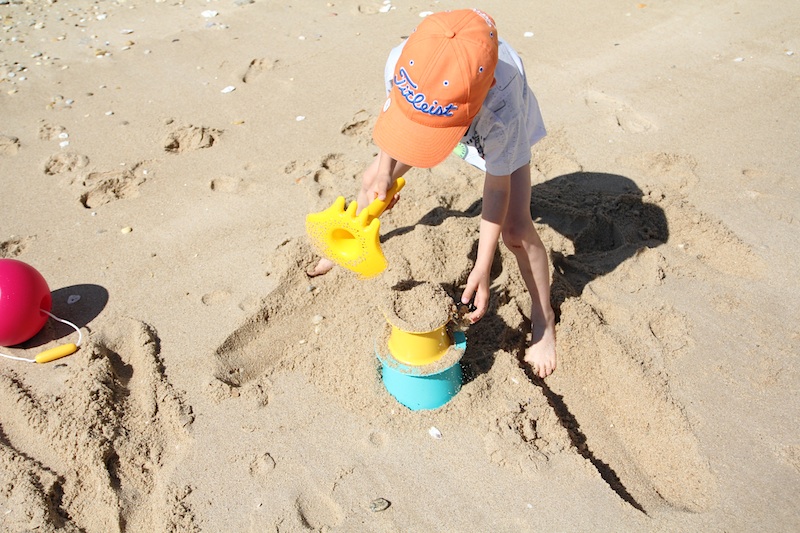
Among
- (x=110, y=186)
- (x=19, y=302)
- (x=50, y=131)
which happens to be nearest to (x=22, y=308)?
(x=19, y=302)

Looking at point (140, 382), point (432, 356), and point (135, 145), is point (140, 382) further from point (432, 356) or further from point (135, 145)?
point (135, 145)

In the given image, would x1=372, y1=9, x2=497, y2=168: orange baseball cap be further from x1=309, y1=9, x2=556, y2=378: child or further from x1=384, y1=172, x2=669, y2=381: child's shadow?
x1=384, y1=172, x2=669, y2=381: child's shadow

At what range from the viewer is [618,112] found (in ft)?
13.5

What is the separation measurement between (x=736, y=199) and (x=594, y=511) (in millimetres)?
2073

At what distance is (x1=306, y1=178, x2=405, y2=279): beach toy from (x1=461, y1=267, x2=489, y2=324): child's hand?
1.23ft

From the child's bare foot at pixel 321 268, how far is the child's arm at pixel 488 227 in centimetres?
75

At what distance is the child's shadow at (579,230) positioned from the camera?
2.79 metres

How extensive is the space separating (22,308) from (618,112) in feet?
11.3

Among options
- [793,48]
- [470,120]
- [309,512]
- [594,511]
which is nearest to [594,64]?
[793,48]

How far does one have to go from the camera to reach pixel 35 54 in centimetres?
463

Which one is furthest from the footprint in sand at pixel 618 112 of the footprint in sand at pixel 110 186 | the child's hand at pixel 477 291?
the footprint in sand at pixel 110 186

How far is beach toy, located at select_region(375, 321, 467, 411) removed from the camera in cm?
226

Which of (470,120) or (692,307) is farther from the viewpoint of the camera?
(692,307)

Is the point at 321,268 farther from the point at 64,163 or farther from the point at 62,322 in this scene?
the point at 64,163
